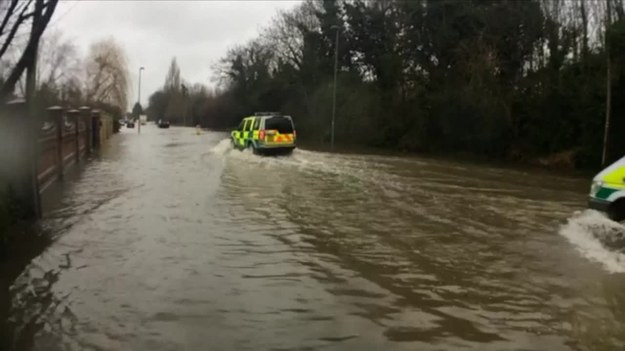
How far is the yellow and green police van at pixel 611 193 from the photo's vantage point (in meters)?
9.20

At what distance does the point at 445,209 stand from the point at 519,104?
63.0 ft

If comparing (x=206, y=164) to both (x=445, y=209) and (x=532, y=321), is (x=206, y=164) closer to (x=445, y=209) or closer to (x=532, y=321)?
(x=445, y=209)

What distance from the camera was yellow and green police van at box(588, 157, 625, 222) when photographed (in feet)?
30.2

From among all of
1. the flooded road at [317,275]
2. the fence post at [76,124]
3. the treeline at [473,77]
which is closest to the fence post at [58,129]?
the flooded road at [317,275]

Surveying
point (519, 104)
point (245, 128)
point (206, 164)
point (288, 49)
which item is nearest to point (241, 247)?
point (206, 164)

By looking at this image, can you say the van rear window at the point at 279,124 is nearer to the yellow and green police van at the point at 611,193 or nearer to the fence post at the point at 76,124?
the fence post at the point at 76,124

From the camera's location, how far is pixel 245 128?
2761 centimetres

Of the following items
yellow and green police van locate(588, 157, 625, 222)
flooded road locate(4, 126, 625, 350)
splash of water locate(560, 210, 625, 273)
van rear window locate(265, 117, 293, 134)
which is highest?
van rear window locate(265, 117, 293, 134)

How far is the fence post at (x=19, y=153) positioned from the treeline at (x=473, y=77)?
67.9 ft

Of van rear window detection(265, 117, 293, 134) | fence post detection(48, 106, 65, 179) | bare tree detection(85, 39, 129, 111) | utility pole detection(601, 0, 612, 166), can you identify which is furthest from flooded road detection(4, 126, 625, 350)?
bare tree detection(85, 39, 129, 111)

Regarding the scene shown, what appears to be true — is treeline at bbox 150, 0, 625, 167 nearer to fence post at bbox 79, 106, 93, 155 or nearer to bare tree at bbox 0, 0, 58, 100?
fence post at bbox 79, 106, 93, 155

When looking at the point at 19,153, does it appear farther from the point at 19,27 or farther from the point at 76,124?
the point at 76,124

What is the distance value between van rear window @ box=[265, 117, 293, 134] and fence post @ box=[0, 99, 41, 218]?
15.5m

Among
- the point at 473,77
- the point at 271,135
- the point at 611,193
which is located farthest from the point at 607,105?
the point at 611,193
